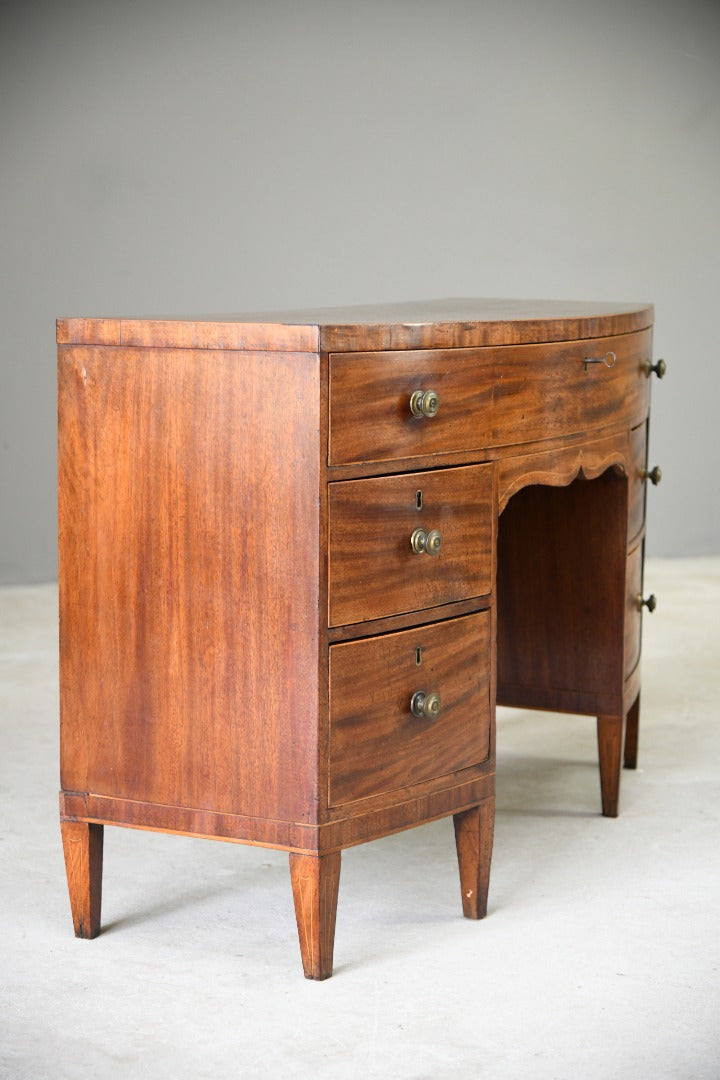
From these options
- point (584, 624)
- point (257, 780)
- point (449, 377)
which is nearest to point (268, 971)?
point (257, 780)

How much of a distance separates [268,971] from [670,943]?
0.65 meters

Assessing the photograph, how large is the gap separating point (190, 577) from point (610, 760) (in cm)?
120

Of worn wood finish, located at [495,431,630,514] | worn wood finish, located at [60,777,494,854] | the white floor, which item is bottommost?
the white floor

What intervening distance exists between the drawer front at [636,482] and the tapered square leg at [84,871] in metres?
1.28

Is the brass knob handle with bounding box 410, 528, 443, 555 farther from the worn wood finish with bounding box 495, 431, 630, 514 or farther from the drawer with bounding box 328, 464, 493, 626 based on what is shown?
the worn wood finish with bounding box 495, 431, 630, 514

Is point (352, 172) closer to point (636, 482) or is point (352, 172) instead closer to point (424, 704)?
point (636, 482)

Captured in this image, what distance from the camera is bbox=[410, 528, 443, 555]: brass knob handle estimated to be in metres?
2.25

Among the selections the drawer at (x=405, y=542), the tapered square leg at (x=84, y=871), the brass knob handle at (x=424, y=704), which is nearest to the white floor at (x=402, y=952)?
the tapered square leg at (x=84, y=871)

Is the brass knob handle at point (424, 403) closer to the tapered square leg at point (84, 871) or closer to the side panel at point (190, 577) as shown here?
the side panel at point (190, 577)

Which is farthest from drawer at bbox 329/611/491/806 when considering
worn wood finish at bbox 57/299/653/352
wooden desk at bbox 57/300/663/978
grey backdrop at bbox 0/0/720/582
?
grey backdrop at bbox 0/0/720/582

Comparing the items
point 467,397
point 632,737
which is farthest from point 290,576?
point 632,737

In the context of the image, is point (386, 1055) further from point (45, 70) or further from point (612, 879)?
point (45, 70)

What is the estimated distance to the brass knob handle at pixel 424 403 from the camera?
2.20m

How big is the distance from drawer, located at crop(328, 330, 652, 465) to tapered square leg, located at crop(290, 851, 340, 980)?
1.90 feet
